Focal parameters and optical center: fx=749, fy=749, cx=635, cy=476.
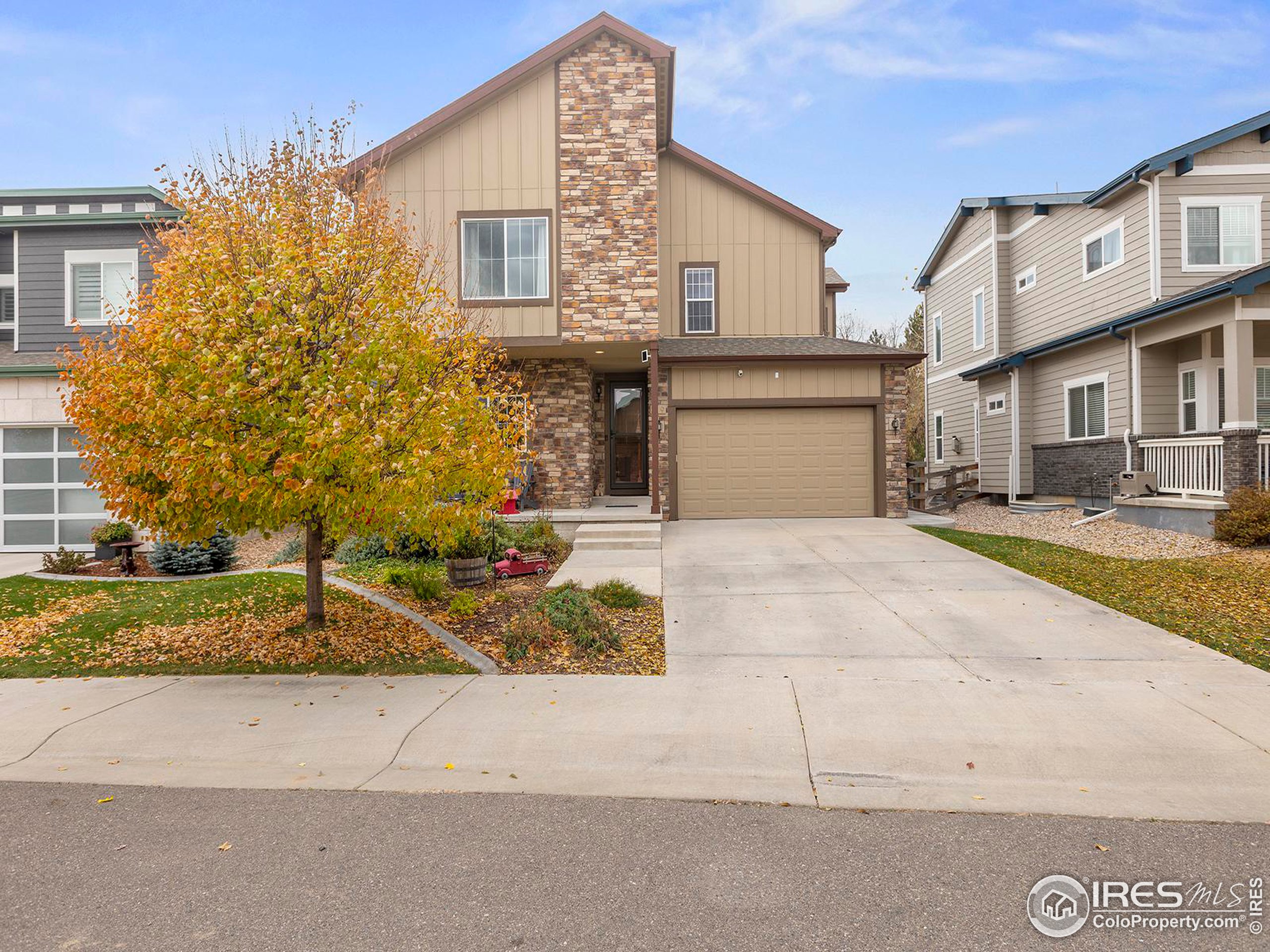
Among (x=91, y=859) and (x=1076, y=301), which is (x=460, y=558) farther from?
(x=1076, y=301)

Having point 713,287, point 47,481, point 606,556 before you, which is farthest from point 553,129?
point 47,481

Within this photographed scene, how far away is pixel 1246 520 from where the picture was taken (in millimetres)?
11367

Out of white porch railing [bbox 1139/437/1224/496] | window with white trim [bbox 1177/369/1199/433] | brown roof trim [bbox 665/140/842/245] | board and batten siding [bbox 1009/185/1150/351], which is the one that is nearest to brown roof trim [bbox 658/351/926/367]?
brown roof trim [bbox 665/140/842/245]

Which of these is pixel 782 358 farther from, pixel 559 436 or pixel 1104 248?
pixel 1104 248

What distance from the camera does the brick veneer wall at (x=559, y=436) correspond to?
15828 mm

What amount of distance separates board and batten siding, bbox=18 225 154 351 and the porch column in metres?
20.0

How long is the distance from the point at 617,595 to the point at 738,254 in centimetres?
1087

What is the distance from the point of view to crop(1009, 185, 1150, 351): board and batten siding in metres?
15.9

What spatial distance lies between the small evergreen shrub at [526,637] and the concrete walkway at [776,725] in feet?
1.98

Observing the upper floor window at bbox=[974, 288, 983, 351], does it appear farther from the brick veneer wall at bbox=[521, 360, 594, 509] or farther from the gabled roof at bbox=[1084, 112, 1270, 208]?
the brick veneer wall at bbox=[521, 360, 594, 509]

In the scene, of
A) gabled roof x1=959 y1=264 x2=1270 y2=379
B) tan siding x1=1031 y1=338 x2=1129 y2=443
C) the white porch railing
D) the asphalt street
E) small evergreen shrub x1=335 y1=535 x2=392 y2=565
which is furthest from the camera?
tan siding x1=1031 y1=338 x2=1129 y2=443

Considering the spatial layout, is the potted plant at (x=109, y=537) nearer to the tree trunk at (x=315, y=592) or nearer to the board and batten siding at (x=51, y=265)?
the board and batten siding at (x=51, y=265)

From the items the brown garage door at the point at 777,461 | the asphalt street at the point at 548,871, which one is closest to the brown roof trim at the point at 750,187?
the brown garage door at the point at 777,461

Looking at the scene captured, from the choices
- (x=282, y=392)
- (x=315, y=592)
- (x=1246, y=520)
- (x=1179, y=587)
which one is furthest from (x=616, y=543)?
(x=1246, y=520)
